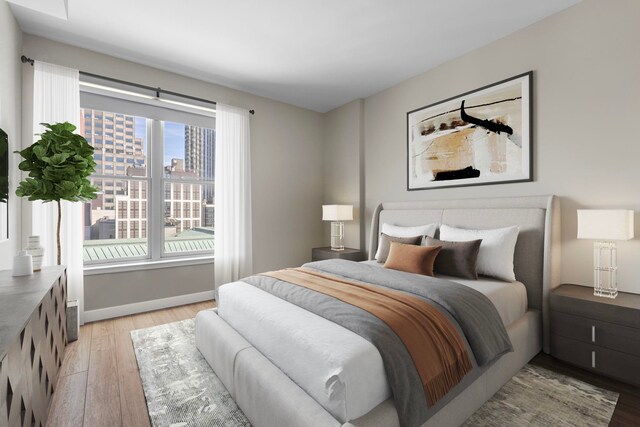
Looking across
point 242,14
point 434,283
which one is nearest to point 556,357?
point 434,283

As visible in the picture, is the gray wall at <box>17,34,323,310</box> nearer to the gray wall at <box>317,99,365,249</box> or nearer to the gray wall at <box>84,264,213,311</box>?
the gray wall at <box>84,264,213,311</box>

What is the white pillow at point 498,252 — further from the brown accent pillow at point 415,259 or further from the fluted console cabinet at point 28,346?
the fluted console cabinet at point 28,346

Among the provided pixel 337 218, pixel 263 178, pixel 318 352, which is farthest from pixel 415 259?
pixel 263 178

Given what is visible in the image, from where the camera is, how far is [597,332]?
6.77ft

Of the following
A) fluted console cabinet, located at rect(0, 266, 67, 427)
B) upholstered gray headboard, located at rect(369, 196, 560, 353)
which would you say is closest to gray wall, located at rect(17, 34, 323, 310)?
fluted console cabinet, located at rect(0, 266, 67, 427)

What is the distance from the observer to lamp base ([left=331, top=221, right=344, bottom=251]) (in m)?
4.42

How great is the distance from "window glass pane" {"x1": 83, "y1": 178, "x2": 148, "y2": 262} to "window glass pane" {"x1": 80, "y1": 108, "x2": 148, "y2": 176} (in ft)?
0.46

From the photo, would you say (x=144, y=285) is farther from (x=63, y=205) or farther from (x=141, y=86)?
(x=141, y=86)

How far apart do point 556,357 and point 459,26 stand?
9.44 ft

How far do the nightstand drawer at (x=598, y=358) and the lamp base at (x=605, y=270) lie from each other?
1.28 ft

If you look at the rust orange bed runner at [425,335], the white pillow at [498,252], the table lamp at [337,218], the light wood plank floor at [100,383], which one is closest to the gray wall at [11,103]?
the light wood plank floor at [100,383]

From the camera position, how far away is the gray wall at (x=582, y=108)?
7.33 ft

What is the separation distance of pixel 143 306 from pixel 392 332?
3.21 m

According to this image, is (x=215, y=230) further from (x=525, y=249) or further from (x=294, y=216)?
(x=525, y=249)
